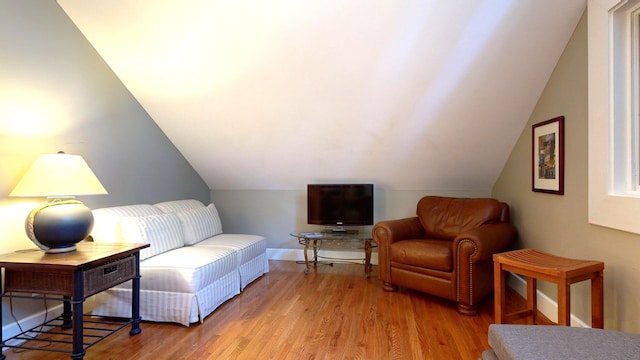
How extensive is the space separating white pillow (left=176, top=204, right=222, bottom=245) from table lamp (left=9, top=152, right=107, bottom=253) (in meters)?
1.15

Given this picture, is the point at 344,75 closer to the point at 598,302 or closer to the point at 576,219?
the point at 576,219

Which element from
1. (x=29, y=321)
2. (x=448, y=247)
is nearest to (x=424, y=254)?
(x=448, y=247)

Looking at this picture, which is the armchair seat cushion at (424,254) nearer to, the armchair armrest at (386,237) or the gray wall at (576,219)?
the armchair armrest at (386,237)

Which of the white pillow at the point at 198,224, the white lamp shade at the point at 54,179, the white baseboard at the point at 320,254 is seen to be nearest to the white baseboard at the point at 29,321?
the white lamp shade at the point at 54,179

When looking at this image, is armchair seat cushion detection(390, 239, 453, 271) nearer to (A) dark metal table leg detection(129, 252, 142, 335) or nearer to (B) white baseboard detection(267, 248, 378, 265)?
(B) white baseboard detection(267, 248, 378, 265)

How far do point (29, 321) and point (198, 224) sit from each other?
151cm

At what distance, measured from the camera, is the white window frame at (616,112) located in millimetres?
1903

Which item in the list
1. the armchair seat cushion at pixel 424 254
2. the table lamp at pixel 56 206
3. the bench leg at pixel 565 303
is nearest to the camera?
the bench leg at pixel 565 303

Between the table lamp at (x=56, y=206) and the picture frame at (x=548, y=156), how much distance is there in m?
3.31

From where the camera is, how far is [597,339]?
1293mm

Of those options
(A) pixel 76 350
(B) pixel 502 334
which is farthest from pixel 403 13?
(A) pixel 76 350

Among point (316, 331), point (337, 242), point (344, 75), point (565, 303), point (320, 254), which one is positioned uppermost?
point (344, 75)

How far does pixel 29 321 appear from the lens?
243 cm

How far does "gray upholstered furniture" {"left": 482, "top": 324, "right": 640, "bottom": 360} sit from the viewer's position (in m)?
1.18
